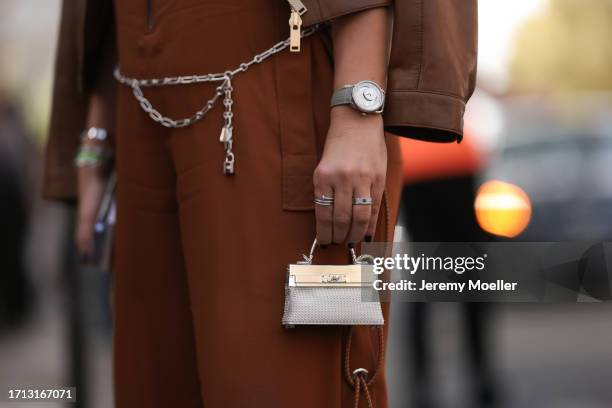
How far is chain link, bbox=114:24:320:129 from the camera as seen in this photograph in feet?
5.25

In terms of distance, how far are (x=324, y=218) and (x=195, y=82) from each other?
330 mm

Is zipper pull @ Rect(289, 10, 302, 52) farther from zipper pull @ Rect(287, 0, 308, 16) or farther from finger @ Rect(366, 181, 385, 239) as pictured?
finger @ Rect(366, 181, 385, 239)

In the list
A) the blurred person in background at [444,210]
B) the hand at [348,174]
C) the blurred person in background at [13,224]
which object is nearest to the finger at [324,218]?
the hand at [348,174]

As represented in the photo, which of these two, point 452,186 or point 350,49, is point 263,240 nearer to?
point 350,49

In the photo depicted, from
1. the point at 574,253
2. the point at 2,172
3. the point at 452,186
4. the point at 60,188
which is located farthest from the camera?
the point at 2,172

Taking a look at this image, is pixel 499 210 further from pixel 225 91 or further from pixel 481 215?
pixel 225 91

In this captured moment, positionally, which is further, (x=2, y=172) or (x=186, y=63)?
(x=2, y=172)

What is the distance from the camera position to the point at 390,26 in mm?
1625

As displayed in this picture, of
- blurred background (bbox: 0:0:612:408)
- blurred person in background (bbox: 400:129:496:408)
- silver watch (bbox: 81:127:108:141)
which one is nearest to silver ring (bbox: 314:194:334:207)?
silver watch (bbox: 81:127:108:141)

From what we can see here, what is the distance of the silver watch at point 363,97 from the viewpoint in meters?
1.53

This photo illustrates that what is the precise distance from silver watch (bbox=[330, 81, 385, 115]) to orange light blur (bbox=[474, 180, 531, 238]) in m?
2.52

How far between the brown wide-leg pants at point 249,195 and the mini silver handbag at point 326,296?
0.03 m

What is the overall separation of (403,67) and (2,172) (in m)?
5.70

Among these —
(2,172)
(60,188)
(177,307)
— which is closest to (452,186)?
(60,188)
